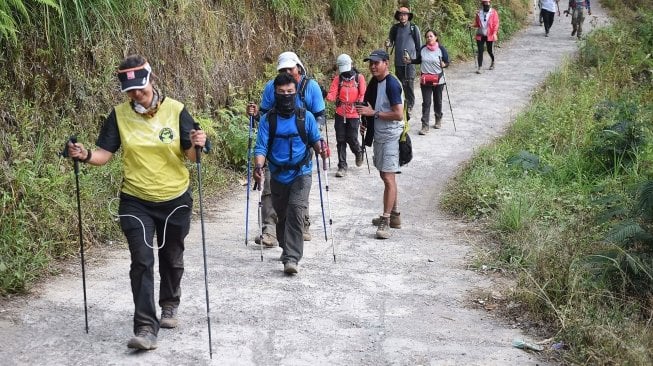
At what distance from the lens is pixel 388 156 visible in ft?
30.3

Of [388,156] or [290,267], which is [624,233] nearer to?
[388,156]

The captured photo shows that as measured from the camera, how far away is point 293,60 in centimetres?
852

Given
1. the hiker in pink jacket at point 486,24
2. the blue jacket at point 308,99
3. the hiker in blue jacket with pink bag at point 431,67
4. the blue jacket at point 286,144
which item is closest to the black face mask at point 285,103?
the blue jacket at point 286,144

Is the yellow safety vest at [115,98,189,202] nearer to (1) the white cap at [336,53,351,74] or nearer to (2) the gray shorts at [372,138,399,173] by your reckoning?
(2) the gray shorts at [372,138,399,173]

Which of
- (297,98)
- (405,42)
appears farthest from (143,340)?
(405,42)

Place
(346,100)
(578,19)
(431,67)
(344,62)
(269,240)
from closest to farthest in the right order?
1. (269,240)
2. (344,62)
3. (346,100)
4. (431,67)
5. (578,19)

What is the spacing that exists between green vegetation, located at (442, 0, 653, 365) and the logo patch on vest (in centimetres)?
323

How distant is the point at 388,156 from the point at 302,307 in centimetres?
282

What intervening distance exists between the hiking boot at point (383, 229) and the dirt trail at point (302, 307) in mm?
121

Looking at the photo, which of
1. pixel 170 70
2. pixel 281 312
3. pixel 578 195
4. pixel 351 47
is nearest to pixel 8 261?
pixel 281 312

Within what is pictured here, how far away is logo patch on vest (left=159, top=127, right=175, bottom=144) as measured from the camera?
5788mm

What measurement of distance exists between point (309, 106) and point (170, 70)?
11.3 ft

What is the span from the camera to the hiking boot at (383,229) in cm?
934

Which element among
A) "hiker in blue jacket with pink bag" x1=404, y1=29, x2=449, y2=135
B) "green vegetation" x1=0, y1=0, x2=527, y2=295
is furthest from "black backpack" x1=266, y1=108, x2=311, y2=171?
"hiker in blue jacket with pink bag" x1=404, y1=29, x2=449, y2=135
